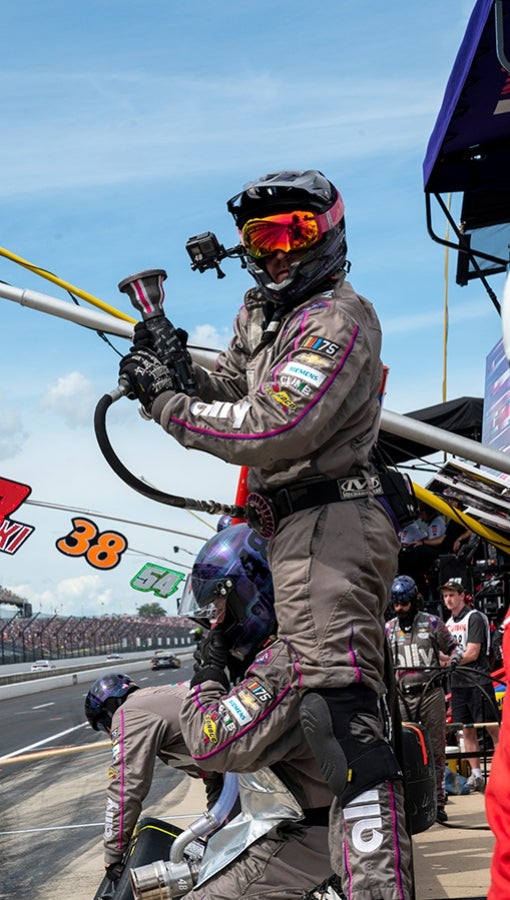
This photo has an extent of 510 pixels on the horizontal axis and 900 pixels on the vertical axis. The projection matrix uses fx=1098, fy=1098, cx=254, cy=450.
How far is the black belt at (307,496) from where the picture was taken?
299 cm

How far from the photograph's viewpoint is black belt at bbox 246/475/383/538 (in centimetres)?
299

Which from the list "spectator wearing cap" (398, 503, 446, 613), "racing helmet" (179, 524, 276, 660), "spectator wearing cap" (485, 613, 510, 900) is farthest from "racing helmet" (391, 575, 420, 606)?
"spectator wearing cap" (485, 613, 510, 900)

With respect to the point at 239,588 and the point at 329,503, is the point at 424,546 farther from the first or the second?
the point at 329,503

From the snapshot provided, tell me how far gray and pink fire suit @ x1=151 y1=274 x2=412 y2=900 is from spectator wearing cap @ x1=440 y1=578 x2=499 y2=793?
21.7ft

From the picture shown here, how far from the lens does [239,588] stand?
3.69m

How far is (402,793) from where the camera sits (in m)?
2.83

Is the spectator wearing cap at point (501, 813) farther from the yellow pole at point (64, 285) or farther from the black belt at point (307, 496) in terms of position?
the yellow pole at point (64, 285)

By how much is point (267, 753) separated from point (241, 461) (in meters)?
0.81

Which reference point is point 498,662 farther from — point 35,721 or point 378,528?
point 35,721

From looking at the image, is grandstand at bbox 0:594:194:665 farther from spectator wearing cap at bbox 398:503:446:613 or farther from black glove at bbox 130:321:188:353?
black glove at bbox 130:321:188:353

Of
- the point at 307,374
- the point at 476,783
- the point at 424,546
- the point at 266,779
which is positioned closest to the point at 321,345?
the point at 307,374

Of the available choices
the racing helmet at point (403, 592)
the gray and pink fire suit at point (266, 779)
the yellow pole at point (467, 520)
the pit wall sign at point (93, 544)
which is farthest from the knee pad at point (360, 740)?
the pit wall sign at point (93, 544)

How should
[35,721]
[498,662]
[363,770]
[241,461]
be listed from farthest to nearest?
[35,721] < [498,662] < [241,461] < [363,770]

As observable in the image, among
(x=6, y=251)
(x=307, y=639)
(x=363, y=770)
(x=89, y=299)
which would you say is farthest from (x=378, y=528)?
(x=6, y=251)
